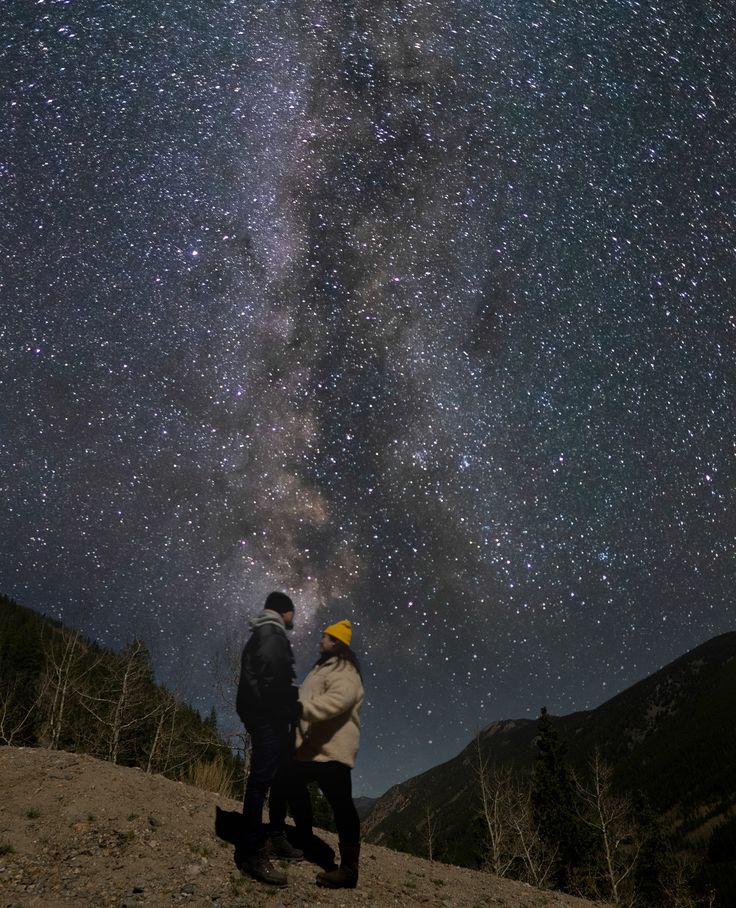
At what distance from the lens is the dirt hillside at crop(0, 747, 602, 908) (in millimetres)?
5484

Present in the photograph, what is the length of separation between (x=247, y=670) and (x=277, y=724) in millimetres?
607

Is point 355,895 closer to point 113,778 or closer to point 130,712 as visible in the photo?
point 113,778

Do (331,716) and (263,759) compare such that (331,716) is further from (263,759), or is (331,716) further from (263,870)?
(263,870)

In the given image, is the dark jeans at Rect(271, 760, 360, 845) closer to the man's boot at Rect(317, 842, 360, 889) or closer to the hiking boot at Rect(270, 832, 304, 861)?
the man's boot at Rect(317, 842, 360, 889)

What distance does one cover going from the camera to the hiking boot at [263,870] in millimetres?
5480

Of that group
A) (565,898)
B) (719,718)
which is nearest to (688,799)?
(719,718)

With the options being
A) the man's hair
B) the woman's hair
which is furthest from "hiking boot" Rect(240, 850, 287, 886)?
the man's hair

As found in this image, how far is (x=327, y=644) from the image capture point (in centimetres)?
579

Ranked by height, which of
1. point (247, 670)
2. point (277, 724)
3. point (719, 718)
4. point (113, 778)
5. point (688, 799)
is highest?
point (719, 718)

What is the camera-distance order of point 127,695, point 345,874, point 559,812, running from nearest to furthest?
point 345,874
point 127,695
point 559,812

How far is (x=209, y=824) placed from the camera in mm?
7980

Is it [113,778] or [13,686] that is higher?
[13,686]

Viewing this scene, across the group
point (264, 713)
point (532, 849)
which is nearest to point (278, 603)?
point (264, 713)

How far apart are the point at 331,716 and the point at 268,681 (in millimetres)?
719
